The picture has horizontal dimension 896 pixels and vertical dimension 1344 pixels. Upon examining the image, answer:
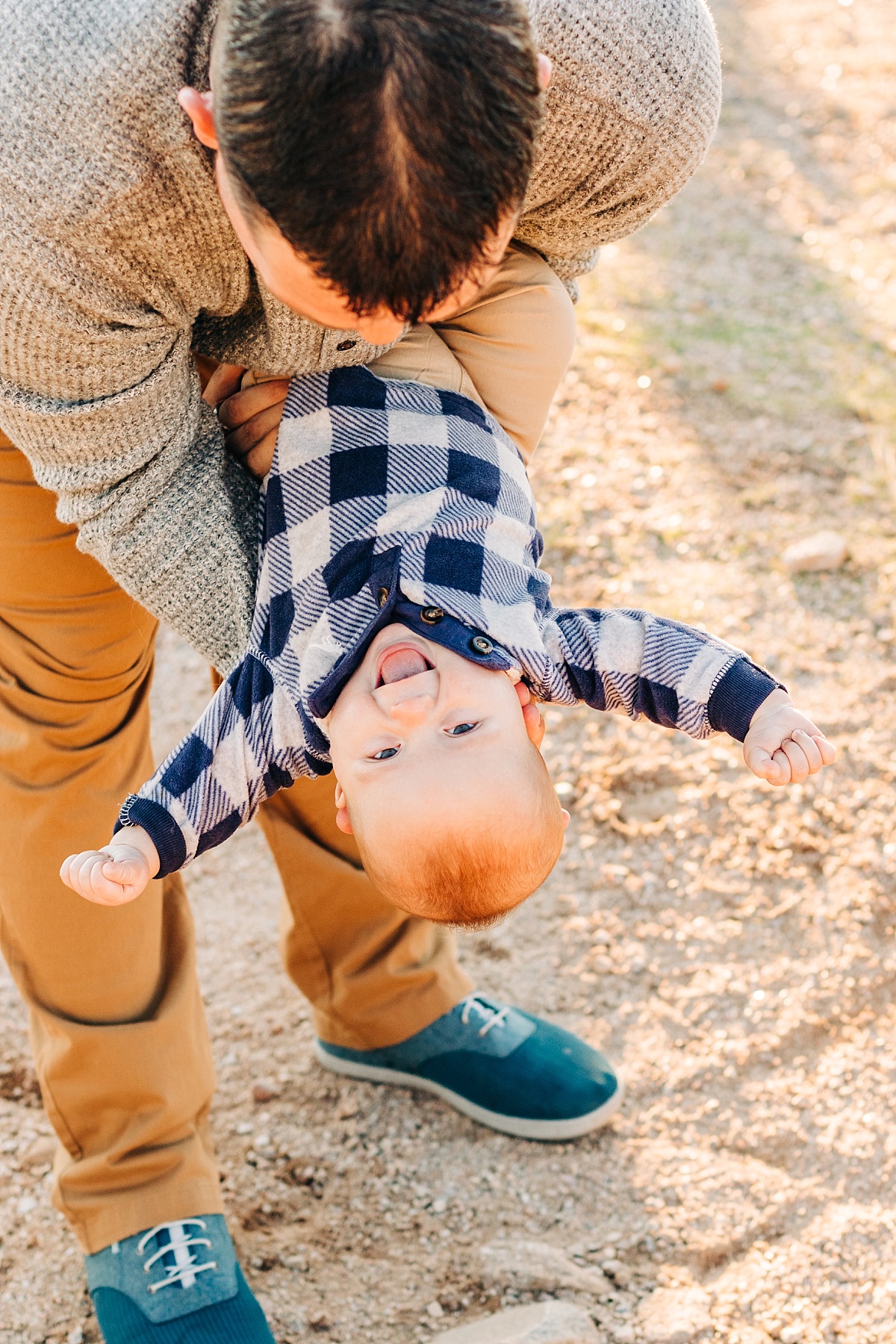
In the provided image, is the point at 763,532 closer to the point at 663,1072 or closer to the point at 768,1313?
the point at 663,1072

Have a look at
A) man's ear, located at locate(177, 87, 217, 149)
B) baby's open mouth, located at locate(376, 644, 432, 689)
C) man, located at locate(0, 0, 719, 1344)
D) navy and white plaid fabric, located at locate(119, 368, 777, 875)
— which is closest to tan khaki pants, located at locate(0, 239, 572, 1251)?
man, located at locate(0, 0, 719, 1344)

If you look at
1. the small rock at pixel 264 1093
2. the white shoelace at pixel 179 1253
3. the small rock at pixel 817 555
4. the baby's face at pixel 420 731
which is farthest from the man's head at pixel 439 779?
the small rock at pixel 817 555

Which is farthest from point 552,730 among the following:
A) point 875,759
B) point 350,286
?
point 350,286

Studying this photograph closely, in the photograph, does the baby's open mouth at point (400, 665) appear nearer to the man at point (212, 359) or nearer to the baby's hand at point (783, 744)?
the man at point (212, 359)

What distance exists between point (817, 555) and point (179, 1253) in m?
2.02

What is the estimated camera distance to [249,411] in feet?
5.02

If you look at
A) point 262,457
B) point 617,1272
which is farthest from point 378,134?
point 617,1272

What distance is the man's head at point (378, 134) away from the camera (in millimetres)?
904

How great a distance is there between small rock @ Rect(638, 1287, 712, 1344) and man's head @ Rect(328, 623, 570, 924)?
684mm

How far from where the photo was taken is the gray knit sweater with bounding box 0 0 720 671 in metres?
1.10

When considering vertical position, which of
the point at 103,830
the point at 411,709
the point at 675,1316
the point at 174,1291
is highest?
the point at 411,709

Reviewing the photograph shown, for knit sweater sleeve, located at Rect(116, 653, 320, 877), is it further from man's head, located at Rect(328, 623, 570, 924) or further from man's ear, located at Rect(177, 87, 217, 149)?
man's ear, located at Rect(177, 87, 217, 149)

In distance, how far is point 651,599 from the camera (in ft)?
9.18

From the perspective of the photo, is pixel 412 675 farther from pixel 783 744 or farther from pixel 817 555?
pixel 817 555
